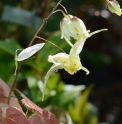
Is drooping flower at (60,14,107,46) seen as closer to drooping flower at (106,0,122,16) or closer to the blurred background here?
drooping flower at (106,0,122,16)

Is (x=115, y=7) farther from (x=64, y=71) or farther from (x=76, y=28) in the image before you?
(x=64, y=71)

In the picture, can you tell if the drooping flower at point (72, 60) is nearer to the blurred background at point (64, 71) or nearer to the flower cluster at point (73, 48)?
the flower cluster at point (73, 48)

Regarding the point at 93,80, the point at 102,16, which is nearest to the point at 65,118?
the point at 102,16

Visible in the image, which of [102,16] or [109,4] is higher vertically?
[109,4]

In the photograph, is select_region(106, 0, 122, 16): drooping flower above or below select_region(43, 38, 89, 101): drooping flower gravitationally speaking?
above

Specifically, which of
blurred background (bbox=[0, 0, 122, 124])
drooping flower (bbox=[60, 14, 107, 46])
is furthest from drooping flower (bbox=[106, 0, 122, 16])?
blurred background (bbox=[0, 0, 122, 124])

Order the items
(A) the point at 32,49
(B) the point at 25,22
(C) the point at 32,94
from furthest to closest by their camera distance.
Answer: (B) the point at 25,22
(C) the point at 32,94
(A) the point at 32,49

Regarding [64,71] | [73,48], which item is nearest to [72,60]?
[73,48]

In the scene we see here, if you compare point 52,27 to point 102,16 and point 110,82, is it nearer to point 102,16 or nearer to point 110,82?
point 102,16
